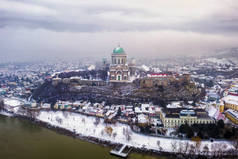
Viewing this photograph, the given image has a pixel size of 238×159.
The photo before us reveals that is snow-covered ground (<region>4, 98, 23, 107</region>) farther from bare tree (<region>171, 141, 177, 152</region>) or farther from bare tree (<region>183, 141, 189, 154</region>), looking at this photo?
bare tree (<region>183, 141, 189, 154</region>)

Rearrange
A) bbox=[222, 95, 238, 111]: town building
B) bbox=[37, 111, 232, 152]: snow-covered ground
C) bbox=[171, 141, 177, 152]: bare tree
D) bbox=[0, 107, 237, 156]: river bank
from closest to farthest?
bbox=[171, 141, 177, 152]: bare tree, bbox=[0, 107, 237, 156]: river bank, bbox=[37, 111, 232, 152]: snow-covered ground, bbox=[222, 95, 238, 111]: town building

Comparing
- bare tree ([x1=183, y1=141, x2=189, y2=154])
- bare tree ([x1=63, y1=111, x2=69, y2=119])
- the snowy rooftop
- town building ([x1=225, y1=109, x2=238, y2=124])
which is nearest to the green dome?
bare tree ([x1=63, y1=111, x2=69, y2=119])

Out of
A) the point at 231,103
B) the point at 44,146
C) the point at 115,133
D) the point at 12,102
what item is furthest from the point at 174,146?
the point at 12,102

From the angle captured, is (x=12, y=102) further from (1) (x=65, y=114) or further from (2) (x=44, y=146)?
(2) (x=44, y=146)

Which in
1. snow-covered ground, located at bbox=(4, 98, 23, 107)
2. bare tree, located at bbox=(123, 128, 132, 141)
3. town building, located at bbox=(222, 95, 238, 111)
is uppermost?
town building, located at bbox=(222, 95, 238, 111)

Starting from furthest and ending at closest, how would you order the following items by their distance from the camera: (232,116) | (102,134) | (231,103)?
(231,103)
(232,116)
(102,134)

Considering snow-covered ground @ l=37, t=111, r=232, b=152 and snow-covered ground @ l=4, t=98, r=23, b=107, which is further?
snow-covered ground @ l=4, t=98, r=23, b=107

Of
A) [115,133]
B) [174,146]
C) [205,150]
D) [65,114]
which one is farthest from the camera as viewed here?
[65,114]

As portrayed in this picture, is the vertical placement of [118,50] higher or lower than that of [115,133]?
higher

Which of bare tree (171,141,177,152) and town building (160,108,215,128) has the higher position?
town building (160,108,215,128)
